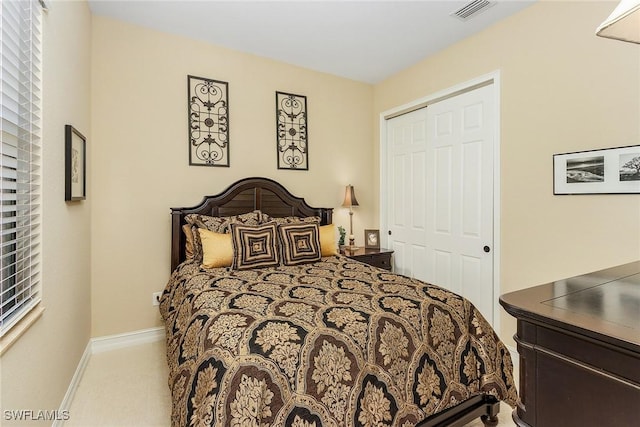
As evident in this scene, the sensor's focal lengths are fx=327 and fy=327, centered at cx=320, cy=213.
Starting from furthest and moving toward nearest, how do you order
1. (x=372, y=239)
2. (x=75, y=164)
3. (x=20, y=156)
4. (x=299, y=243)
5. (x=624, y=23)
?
(x=372, y=239) < (x=299, y=243) < (x=75, y=164) < (x=20, y=156) < (x=624, y=23)

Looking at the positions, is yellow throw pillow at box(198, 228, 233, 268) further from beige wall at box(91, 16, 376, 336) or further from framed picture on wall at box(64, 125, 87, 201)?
framed picture on wall at box(64, 125, 87, 201)

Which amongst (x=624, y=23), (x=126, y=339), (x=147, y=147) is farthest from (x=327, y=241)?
(x=624, y=23)

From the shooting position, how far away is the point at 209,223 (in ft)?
9.20

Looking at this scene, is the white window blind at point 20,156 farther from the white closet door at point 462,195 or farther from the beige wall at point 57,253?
the white closet door at point 462,195

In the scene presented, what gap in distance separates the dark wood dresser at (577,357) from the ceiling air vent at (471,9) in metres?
2.36

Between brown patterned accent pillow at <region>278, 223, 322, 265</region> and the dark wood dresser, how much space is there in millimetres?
1889

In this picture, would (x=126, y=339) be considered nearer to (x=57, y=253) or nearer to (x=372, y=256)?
(x=57, y=253)

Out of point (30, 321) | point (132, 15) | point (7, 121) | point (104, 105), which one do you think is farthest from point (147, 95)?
point (30, 321)

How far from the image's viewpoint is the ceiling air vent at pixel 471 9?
247cm

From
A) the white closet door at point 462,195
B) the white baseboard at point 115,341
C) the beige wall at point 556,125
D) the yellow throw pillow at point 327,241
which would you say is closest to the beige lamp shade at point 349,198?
the yellow throw pillow at point 327,241

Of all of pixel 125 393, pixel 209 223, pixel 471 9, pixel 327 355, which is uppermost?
pixel 471 9

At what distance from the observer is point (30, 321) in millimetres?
1332

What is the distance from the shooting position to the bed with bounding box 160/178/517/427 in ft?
4.17

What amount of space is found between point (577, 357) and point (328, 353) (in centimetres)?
87
